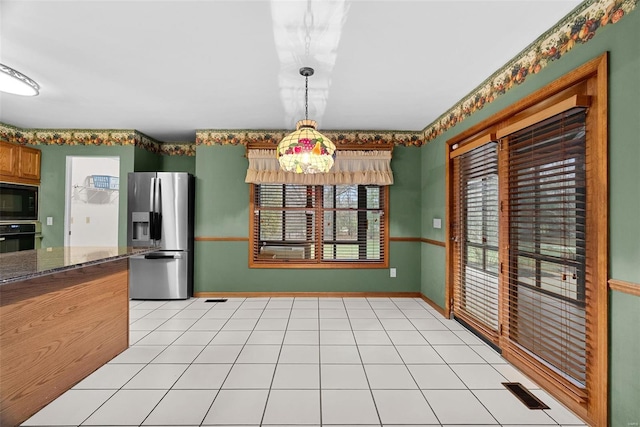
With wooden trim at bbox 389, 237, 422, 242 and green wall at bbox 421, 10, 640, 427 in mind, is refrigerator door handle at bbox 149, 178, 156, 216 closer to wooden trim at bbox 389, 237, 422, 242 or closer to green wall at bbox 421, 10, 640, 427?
wooden trim at bbox 389, 237, 422, 242

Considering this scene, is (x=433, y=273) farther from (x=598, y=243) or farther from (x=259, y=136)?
(x=259, y=136)

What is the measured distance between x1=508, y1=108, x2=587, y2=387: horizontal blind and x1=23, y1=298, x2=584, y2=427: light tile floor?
1.20ft

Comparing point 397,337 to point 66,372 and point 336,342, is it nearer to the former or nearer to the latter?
point 336,342

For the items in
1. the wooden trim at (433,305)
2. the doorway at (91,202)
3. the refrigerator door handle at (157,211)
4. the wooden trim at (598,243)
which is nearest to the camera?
the wooden trim at (598,243)

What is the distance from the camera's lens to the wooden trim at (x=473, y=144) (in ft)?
9.11

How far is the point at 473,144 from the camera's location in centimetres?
305

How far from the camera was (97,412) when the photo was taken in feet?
6.31

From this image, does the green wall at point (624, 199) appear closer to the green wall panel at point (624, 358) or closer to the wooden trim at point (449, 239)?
the green wall panel at point (624, 358)

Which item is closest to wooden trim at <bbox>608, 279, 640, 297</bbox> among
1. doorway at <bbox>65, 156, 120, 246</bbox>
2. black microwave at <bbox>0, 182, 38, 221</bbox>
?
doorway at <bbox>65, 156, 120, 246</bbox>

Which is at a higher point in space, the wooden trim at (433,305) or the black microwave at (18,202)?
the black microwave at (18,202)

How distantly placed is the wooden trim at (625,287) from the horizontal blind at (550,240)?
21cm

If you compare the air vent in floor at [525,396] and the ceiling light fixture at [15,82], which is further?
the ceiling light fixture at [15,82]

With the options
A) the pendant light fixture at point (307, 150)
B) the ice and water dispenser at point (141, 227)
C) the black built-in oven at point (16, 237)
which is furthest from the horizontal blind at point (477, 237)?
the black built-in oven at point (16, 237)

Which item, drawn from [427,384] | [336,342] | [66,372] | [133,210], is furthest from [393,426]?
[133,210]
